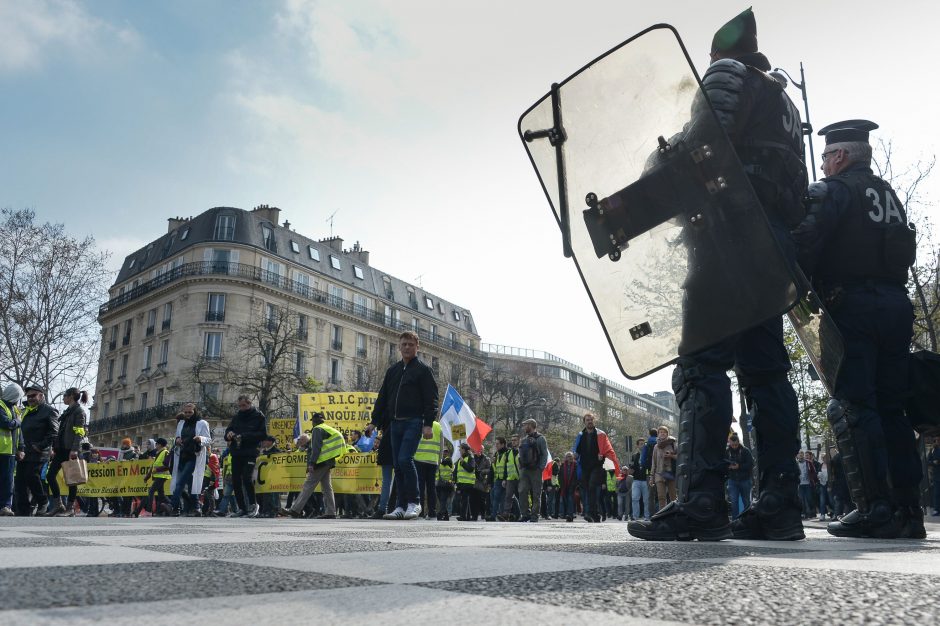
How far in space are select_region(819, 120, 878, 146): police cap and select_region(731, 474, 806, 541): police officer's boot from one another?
232 centimetres

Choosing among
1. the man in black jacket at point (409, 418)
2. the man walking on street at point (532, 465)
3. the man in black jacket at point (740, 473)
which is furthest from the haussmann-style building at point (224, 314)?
the man in black jacket at point (409, 418)

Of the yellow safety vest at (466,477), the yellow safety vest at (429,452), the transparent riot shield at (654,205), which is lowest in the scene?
the yellow safety vest at (466,477)

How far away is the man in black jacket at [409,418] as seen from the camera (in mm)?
7762

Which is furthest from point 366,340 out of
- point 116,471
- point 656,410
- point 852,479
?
point 656,410

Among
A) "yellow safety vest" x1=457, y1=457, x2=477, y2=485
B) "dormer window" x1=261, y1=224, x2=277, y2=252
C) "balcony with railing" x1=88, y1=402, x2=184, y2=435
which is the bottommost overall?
"yellow safety vest" x1=457, y1=457, x2=477, y2=485

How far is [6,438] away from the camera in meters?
10.0

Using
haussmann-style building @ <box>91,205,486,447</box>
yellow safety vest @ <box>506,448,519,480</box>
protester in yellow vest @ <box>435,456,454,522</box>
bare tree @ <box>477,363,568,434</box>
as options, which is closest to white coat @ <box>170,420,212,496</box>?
protester in yellow vest @ <box>435,456,454,522</box>

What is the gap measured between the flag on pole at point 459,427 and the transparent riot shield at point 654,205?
14.7m

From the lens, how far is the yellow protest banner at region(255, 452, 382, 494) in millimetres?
14430

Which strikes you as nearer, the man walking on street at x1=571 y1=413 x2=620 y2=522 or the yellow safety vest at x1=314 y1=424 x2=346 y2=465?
the yellow safety vest at x1=314 y1=424 x2=346 y2=465

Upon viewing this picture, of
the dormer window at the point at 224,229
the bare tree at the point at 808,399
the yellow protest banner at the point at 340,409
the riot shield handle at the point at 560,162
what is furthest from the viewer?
the dormer window at the point at 224,229

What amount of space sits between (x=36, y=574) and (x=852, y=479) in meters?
4.05

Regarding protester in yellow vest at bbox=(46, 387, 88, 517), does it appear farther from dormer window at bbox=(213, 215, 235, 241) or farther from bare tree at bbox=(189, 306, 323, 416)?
dormer window at bbox=(213, 215, 235, 241)

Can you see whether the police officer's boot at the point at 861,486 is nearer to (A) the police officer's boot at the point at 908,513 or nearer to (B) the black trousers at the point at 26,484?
(A) the police officer's boot at the point at 908,513
